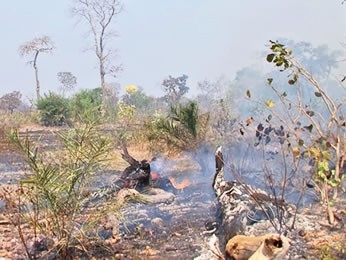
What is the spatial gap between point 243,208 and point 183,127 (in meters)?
4.75

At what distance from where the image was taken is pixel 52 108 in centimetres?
1775

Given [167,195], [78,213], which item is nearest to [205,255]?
[78,213]

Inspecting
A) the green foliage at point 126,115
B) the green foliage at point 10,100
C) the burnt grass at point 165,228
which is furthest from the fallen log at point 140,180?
the green foliage at point 10,100

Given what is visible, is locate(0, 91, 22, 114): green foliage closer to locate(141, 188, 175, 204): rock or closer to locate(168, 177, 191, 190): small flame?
locate(168, 177, 191, 190): small flame

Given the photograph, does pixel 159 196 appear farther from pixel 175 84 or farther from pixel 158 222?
pixel 175 84

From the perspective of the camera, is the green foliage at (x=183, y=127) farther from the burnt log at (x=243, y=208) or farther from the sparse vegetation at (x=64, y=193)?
the sparse vegetation at (x=64, y=193)

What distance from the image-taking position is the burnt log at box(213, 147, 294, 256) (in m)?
4.14

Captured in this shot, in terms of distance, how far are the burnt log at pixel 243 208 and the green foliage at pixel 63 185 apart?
3.54ft

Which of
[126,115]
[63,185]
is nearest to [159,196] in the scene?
[63,185]

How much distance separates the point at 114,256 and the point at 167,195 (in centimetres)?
232

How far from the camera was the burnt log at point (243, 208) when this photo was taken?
4141mm

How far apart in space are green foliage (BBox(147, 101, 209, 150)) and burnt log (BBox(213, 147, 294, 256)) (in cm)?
387

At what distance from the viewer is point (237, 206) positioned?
14.1ft

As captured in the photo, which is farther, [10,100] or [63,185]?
[10,100]
